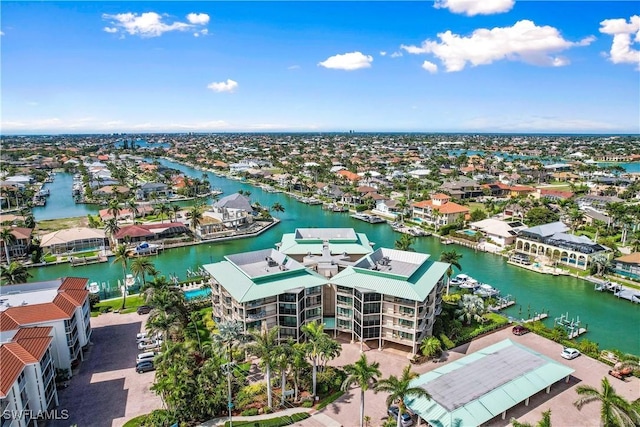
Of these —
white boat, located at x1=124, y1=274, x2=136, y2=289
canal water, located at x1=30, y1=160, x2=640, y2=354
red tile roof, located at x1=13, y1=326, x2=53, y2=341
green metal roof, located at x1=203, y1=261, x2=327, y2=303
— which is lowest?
canal water, located at x1=30, y1=160, x2=640, y2=354

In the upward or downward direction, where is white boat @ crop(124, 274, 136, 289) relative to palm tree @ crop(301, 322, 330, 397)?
downward

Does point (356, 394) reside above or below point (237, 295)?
below

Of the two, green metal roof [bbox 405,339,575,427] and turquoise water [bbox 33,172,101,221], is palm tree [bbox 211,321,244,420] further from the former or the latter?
turquoise water [bbox 33,172,101,221]

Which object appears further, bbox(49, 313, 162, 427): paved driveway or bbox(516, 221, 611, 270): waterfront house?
bbox(516, 221, 611, 270): waterfront house

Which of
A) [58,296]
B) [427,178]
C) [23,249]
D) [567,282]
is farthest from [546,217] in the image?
[23,249]

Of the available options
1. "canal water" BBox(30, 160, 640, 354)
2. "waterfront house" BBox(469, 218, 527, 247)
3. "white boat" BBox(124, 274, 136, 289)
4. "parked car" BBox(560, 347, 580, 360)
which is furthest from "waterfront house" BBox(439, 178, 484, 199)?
"white boat" BBox(124, 274, 136, 289)

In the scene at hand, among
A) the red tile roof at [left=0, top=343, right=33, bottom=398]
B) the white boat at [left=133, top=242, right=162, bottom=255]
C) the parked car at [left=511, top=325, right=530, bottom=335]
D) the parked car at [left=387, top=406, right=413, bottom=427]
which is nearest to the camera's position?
the red tile roof at [left=0, top=343, right=33, bottom=398]

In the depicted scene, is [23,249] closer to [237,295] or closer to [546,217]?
[237,295]
